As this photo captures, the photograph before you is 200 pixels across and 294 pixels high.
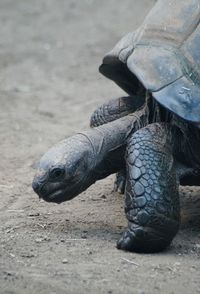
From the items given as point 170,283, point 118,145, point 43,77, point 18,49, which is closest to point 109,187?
point 118,145

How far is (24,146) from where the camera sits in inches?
335

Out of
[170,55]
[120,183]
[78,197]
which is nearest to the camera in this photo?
[170,55]

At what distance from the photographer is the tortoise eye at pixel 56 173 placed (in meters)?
5.63

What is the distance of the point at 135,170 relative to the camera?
219 inches

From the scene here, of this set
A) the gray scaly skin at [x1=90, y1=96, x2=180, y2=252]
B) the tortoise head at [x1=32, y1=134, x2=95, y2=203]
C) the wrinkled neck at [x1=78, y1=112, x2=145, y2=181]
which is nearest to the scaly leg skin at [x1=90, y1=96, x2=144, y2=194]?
the wrinkled neck at [x1=78, y1=112, x2=145, y2=181]

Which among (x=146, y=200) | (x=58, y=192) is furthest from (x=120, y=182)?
(x=146, y=200)

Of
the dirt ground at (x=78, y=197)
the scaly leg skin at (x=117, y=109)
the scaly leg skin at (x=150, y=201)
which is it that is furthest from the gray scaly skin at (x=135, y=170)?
the scaly leg skin at (x=117, y=109)

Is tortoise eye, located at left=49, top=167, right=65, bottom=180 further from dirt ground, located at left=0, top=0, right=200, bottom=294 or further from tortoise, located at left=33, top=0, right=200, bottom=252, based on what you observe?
dirt ground, located at left=0, top=0, right=200, bottom=294

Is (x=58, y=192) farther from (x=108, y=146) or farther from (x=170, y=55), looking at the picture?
(x=170, y=55)

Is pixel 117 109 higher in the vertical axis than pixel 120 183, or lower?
higher

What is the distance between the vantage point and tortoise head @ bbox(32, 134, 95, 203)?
564 cm

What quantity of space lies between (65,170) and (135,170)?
1.53 feet

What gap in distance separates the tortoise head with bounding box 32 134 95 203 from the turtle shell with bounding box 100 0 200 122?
0.61 m

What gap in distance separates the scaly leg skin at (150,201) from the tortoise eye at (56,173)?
0.43 meters
